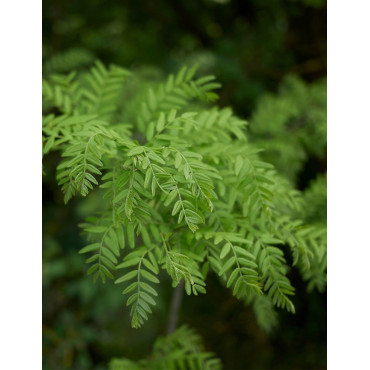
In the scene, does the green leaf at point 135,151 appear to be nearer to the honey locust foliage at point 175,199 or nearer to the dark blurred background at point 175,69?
the honey locust foliage at point 175,199

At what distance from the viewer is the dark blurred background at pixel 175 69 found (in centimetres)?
210

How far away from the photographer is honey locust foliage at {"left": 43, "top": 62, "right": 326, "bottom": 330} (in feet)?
2.20

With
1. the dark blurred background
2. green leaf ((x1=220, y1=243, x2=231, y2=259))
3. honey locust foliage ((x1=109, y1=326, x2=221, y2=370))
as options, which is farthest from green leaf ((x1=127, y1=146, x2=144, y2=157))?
the dark blurred background

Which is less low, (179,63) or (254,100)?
(179,63)

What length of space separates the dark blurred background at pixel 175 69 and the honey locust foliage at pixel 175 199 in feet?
3.54

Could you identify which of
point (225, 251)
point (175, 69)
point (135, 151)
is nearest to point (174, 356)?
point (225, 251)

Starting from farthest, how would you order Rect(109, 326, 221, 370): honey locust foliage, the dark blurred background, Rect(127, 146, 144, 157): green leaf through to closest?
the dark blurred background, Rect(109, 326, 221, 370): honey locust foliage, Rect(127, 146, 144, 157): green leaf

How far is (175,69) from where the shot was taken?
211cm

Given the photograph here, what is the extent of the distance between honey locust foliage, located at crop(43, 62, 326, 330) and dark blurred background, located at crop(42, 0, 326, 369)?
42.4 inches

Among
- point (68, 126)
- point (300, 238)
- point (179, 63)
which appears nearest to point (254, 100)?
point (179, 63)

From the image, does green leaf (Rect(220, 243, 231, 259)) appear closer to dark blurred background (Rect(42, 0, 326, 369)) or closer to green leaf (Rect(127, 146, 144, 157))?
green leaf (Rect(127, 146, 144, 157))

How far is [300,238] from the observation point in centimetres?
94

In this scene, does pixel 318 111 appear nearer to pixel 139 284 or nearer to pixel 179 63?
pixel 179 63

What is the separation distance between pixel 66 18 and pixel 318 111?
5.30 ft
